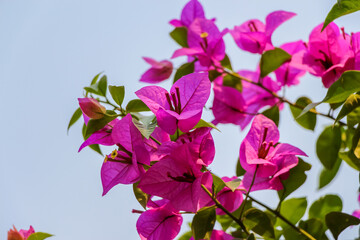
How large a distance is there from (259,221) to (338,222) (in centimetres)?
15

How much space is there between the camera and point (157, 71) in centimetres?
97

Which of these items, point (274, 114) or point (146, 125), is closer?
point (146, 125)

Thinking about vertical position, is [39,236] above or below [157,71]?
below

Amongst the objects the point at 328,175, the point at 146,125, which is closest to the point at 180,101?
the point at 146,125

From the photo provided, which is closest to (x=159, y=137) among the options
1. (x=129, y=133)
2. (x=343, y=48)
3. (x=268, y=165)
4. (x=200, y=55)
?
(x=129, y=133)

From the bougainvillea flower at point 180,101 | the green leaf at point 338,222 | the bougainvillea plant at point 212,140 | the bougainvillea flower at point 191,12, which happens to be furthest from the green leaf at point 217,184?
the bougainvillea flower at point 191,12

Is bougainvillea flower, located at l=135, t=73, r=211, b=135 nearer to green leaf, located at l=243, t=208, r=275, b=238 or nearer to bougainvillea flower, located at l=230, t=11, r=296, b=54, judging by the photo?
green leaf, located at l=243, t=208, r=275, b=238

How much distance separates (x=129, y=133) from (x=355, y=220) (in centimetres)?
42

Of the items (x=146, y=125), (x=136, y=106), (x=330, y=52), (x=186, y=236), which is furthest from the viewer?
(x=186, y=236)

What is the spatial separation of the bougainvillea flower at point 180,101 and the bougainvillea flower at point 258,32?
353mm

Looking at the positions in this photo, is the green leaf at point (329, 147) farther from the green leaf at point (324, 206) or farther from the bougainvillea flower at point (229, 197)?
the bougainvillea flower at point (229, 197)

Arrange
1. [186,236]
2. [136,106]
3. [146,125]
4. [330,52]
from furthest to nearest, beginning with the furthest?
[186,236] < [330,52] < [136,106] < [146,125]

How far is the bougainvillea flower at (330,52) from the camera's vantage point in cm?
75

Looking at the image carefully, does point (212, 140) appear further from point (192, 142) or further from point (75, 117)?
point (75, 117)
